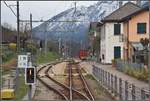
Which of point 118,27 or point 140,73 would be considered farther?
point 118,27

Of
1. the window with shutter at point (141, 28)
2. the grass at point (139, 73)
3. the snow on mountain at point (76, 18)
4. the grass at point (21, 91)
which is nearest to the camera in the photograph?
the grass at point (21, 91)

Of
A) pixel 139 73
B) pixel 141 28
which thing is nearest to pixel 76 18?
pixel 141 28

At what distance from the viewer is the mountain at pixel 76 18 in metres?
41.0

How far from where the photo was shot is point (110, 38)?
214ft

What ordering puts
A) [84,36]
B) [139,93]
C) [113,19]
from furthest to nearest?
[84,36], [113,19], [139,93]

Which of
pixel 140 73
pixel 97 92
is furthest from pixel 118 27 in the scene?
pixel 97 92

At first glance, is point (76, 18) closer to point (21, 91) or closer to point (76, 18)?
point (76, 18)

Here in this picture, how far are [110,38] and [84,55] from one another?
3570 centimetres

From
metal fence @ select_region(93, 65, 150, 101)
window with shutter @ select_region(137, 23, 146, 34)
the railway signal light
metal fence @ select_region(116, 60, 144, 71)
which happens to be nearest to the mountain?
window with shutter @ select_region(137, 23, 146, 34)

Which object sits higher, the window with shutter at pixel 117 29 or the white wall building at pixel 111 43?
the window with shutter at pixel 117 29

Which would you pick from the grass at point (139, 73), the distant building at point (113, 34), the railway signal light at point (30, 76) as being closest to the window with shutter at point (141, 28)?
the distant building at point (113, 34)

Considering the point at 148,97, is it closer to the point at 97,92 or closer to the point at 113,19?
the point at 97,92

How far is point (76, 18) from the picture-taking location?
52.2 meters

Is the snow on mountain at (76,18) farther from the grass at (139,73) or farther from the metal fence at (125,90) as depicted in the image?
the grass at (139,73)
